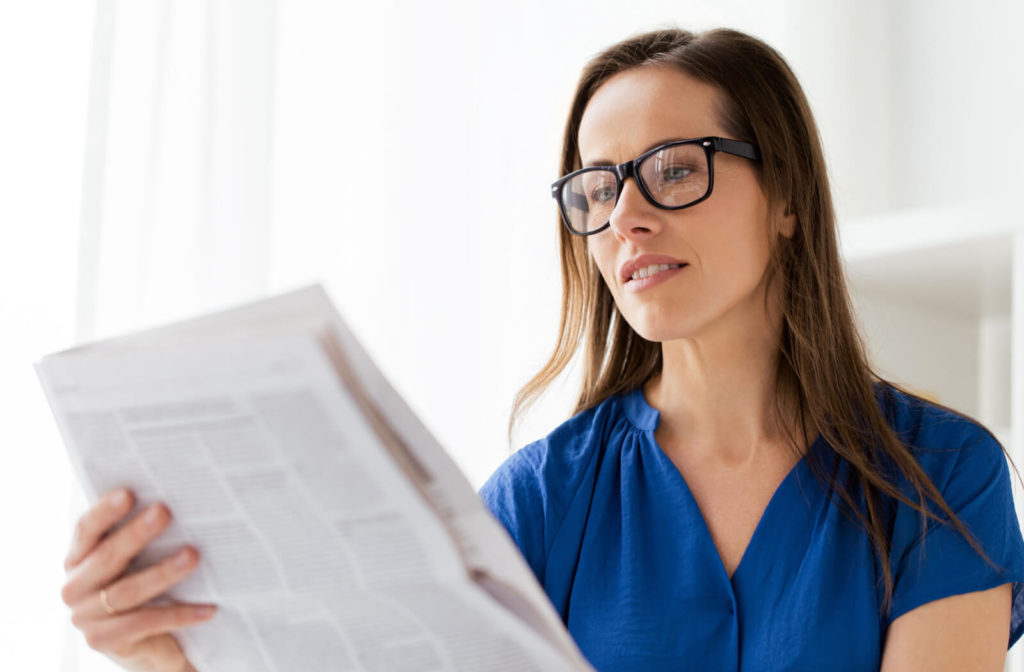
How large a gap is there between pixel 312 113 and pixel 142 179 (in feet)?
1.40

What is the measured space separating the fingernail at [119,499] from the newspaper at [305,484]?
0.03ft

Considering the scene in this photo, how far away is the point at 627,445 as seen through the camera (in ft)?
4.42

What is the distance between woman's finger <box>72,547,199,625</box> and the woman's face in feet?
2.03

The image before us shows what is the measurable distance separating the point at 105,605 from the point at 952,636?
85cm

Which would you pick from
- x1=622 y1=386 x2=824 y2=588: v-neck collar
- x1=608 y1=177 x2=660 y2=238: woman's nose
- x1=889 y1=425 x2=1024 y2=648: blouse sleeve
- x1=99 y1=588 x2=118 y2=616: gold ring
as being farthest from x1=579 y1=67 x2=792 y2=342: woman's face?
x1=99 y1=588 x2=118 y2=616: gold ring

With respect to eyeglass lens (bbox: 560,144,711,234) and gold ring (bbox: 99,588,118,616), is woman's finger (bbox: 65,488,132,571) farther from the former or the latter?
eyeglass lens (bbox: 560,144,711,234)

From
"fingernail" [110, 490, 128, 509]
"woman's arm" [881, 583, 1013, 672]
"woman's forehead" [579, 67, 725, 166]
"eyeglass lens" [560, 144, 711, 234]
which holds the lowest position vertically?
"woman's arm" [881, 583, 1013, 672]

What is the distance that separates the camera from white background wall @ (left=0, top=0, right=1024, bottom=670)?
129 centimetres

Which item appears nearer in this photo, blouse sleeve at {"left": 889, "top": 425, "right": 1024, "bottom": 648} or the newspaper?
the newspaper

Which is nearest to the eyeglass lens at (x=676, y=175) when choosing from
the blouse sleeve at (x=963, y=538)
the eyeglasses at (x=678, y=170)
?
the eyeglasses at (x=678, y=170)

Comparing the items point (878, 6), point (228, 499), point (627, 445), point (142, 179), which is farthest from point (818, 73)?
point (228, 499)

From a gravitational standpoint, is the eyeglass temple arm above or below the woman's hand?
above

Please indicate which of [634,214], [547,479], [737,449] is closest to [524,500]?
[547,479]

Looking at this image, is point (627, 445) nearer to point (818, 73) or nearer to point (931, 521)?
point (931, 521)
